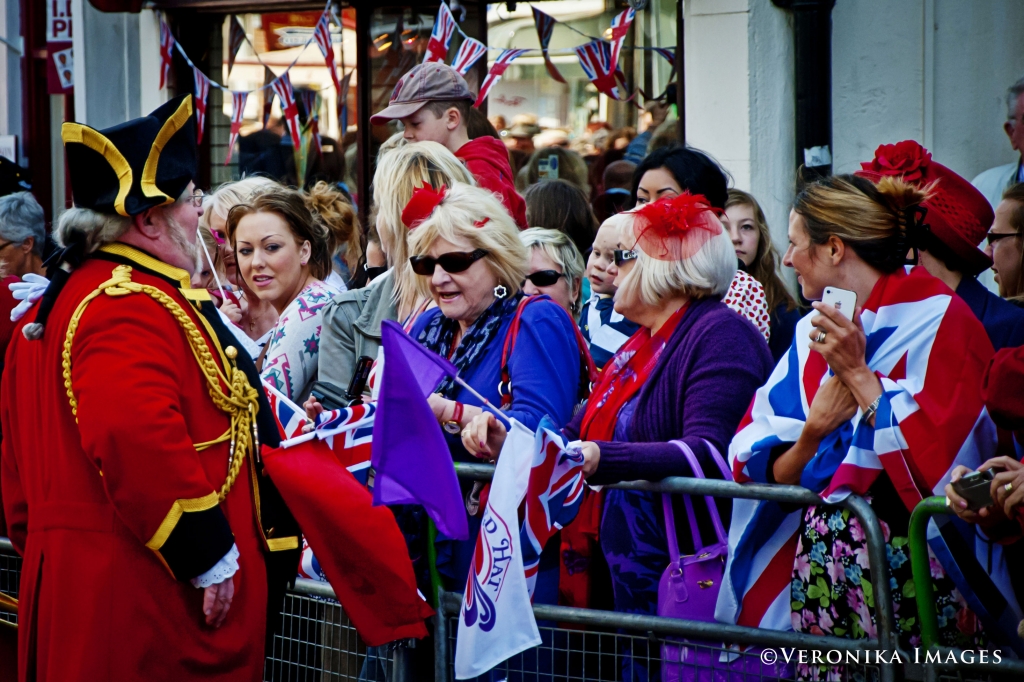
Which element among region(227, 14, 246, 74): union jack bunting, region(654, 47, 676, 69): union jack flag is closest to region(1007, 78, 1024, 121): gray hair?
region(654, 47, 676, 69): union jack flag

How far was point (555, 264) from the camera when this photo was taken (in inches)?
190

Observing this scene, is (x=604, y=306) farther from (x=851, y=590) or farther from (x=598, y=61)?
(x=598, y=61)

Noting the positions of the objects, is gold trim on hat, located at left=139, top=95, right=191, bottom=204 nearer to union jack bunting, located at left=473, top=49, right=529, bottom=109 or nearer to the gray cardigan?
the gray cardigan

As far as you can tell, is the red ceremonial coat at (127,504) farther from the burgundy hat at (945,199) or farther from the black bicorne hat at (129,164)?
the burgundy hat at (945,199)

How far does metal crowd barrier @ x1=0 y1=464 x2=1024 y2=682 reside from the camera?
3070mm

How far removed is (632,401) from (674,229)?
54cm

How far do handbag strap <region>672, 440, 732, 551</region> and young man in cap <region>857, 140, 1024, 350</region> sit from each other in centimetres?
87

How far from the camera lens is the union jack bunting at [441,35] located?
7.29 m

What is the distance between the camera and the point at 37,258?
238 inches

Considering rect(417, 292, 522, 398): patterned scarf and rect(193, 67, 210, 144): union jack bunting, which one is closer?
rect(417, 292, 522, 398): patterned scarf

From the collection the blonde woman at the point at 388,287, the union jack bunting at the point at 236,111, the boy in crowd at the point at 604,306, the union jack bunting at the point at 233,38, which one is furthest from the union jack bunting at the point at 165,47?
the boy in crowd at the point at 604,306

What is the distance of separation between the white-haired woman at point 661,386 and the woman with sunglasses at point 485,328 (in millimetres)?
174

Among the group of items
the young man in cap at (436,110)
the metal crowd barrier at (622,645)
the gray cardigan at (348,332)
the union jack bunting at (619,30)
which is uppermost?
the union jack bunting at (619,30)

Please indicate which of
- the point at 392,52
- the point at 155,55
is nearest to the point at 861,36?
the point at 392,52
